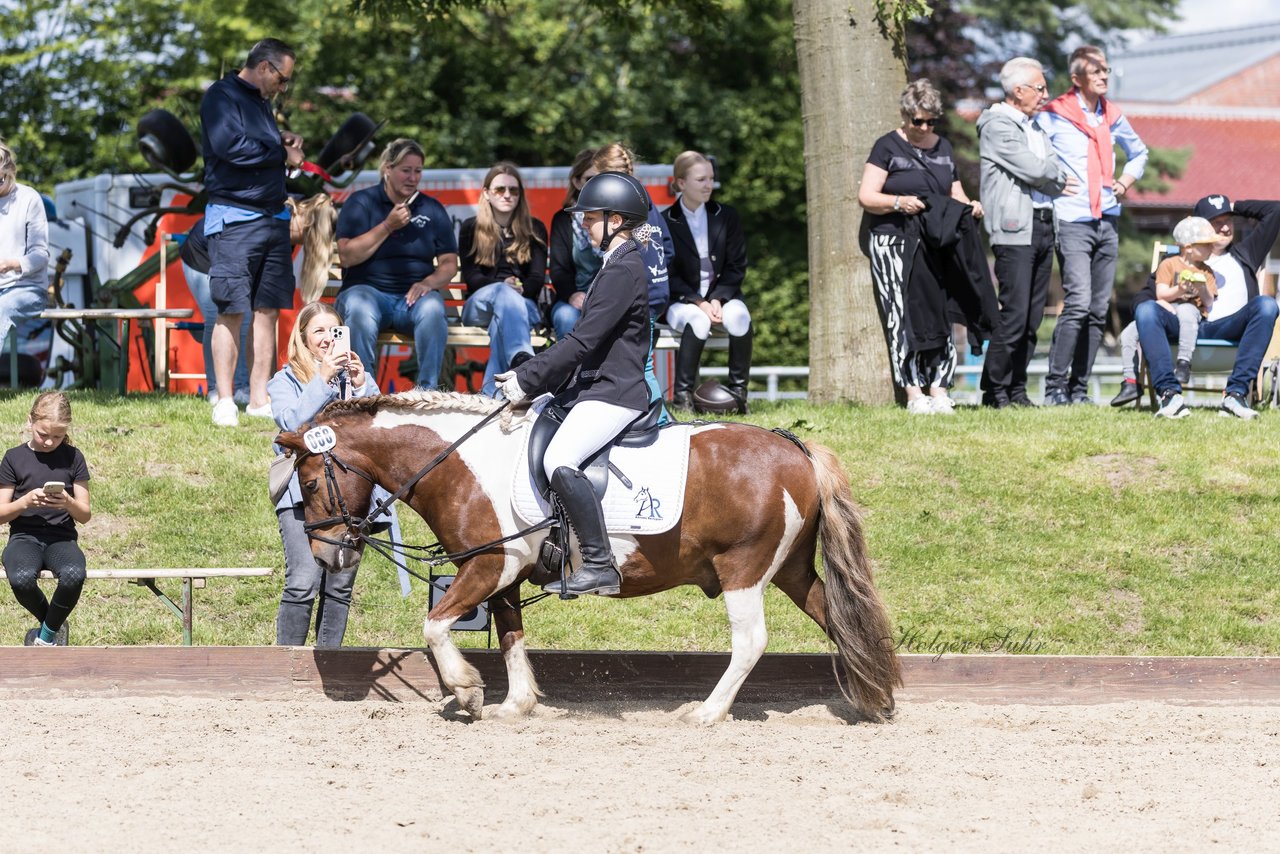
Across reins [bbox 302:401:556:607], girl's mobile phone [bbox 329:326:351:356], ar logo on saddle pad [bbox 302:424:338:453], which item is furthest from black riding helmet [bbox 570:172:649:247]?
ar logo on saddle pad [bbox 302:424:338:453]

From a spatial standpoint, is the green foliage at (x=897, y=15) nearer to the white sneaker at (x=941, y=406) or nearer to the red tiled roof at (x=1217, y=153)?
the white sneaker at (x=941, y=406)

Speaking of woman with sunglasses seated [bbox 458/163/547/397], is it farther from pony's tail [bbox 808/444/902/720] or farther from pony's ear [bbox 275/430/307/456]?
pony's tail [bbox 808/444/902/720]

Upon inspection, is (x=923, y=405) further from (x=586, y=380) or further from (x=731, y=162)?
(x=731, y=162)

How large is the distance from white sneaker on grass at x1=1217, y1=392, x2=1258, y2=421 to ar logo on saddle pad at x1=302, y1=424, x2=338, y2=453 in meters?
7.01

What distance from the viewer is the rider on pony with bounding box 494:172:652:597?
21.5ft

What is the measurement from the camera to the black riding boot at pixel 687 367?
10898mm

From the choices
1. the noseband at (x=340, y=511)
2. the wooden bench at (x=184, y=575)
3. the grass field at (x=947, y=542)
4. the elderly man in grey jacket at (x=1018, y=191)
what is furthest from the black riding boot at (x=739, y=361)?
the noseband at (x=340, y=511)

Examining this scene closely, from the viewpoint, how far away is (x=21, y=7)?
2517cm

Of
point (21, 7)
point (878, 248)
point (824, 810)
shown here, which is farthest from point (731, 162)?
point (824, 810)

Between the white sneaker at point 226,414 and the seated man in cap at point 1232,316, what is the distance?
A: 20.5ft

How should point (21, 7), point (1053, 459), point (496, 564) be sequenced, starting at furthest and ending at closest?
point (21, 7)
point (1053, 459)
point (496, 564)

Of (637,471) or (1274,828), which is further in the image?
(637,471)

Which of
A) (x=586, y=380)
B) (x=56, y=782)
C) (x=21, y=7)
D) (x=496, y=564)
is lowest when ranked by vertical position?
(x=56, y=782)

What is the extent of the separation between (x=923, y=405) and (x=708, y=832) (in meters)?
6.41
